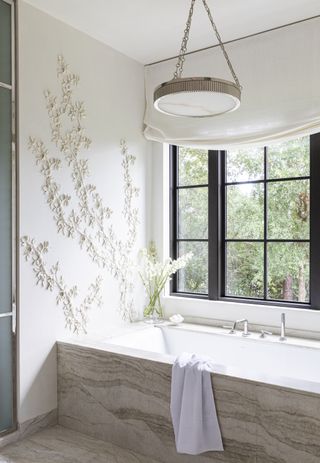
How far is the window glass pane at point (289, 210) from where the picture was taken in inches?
129

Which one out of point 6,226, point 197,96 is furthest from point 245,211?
point 6,226

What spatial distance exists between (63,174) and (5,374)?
4.44 ft

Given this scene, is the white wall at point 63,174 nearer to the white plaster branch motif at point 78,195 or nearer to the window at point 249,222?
the white plaster branch motif at point 78,195

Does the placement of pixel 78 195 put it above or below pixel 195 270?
above

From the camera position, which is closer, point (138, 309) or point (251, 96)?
point (251, 96)

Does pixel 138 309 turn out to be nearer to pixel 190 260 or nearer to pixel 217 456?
pixel 190 260

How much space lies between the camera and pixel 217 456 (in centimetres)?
229

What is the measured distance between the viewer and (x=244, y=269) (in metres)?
3.57

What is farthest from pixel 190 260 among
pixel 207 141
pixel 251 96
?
pixel 251 96

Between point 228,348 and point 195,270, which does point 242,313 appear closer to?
point 228,348

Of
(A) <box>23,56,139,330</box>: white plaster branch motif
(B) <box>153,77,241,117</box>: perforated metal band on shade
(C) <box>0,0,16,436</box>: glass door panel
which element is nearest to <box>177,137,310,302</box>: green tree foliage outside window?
(A) <box>23,56,139,330</box>: white plaster branch motif

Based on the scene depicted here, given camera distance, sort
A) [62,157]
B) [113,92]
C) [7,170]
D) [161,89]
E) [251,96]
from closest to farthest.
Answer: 1. [161,89]
2. [7,170]
3. [62,157]
4. [251,96]
5. [113,92]

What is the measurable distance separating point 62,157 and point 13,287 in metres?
0.95

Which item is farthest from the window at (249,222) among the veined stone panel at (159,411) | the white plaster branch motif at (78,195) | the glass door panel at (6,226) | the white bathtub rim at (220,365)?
the glass door panel at (6,226)
